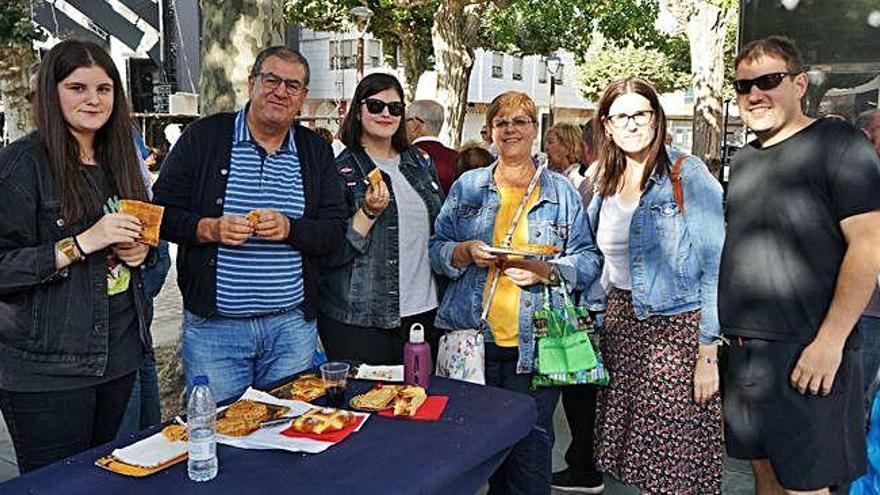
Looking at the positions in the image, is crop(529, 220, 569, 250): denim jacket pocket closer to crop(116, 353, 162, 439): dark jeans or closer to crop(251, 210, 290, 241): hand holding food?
crop(251, 210, 290, 241): hand holding food

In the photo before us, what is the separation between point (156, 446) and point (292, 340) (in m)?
0.90

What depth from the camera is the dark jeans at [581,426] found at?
3.98 meters

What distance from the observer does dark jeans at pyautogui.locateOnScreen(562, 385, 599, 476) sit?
157 inches

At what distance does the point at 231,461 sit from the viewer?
78.9 inches

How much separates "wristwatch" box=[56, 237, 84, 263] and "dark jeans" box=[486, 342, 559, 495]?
165 cm

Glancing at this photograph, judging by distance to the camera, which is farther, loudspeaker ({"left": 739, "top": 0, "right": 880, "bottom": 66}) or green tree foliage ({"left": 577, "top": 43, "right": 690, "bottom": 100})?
green tree foliage ({"left": 577, "top": 43, "right": 690, "bottom": 100})

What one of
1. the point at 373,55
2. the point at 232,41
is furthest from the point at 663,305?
the point at 373,55

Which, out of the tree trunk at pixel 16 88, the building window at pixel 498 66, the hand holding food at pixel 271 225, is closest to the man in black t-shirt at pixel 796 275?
the hand holding food at pixel 271 225

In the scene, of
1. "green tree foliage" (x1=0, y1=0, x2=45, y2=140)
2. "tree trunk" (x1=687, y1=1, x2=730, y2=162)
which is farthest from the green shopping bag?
"tree trunk" (x1=687, y1=1, x2=730, y2=162)

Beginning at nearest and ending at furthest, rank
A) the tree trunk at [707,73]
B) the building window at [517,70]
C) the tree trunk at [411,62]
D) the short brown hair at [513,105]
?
the short brown hair at [513,105] < the tree trunk at [707,73] < the tree trunk at [411,62] < the building window at [517,70]

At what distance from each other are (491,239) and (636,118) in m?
0.78

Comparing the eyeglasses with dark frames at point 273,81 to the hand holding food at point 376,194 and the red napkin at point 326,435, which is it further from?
the red napkin at point 326,435

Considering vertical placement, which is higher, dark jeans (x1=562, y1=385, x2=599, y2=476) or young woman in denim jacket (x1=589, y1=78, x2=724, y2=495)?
young woman in denim jacket (x1=589, y1=78, x2=724, y2=495)

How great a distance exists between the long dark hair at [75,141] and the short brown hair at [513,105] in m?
1.52
